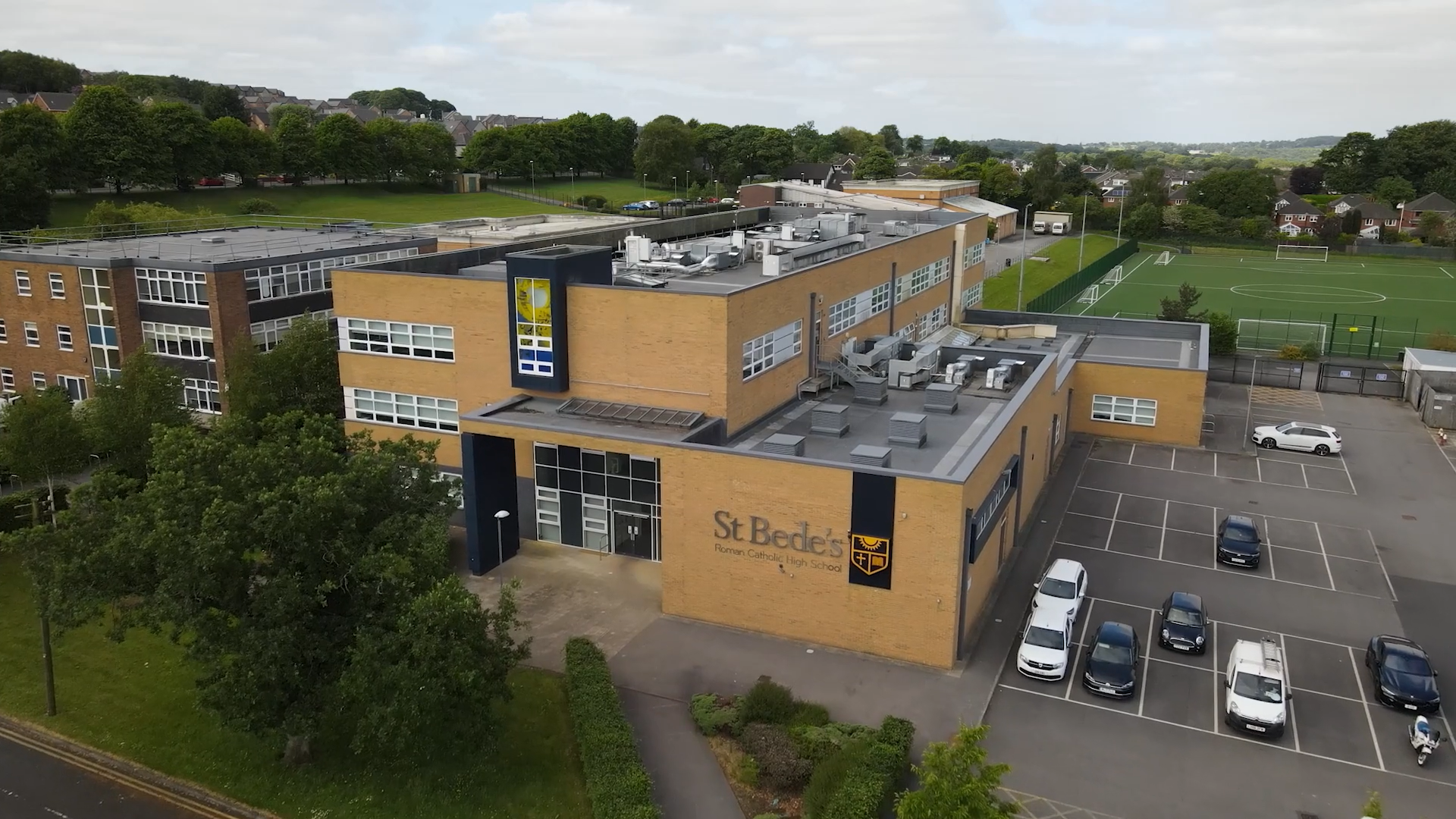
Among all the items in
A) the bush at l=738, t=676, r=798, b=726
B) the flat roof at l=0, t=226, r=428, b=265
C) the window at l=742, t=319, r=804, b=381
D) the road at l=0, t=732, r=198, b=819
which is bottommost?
the road at l=0, t=732, r=198, b=819

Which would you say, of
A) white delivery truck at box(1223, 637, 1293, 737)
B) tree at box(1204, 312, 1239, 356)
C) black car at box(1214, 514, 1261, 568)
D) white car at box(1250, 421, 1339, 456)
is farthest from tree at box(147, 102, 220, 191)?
white delivery truck at box(1223, 637, 1293, 737)

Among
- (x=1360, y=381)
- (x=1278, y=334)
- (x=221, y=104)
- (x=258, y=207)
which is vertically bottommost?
(x=1278, y=334)

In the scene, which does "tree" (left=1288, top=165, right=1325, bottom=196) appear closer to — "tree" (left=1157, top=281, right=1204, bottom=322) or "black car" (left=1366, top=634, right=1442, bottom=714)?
"tree" (left=1157, top=281, right=1204, bottom=322)

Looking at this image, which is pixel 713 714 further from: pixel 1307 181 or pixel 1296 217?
pixel 1307 181

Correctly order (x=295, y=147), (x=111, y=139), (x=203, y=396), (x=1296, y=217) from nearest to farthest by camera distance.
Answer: (x=203, y=396)
(x=111, y=139)
(x=295, y=147)
(x=1296, y=217)

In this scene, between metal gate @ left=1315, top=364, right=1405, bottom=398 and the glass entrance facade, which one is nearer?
the glass entrance facade

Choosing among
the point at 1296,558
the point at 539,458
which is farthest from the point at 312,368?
the point at 1296,558

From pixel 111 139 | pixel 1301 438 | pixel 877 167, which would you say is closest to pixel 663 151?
pixel 877 167
